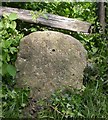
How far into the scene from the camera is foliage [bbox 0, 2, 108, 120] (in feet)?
13.3

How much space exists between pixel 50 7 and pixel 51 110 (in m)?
2.02

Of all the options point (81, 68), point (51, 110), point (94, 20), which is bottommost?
point (51, 110)

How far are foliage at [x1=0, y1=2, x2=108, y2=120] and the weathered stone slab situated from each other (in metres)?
0.13

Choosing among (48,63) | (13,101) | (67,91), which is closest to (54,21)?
(48,63)

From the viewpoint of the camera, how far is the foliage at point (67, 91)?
404cm

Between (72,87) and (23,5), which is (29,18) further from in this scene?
(72,87)

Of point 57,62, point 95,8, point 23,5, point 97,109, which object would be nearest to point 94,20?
point 95,8

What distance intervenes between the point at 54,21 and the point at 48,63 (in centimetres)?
88

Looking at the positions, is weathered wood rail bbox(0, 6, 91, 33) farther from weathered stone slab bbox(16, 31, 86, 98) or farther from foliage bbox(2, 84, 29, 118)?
foliage bbox(2, 84, 29, 118)

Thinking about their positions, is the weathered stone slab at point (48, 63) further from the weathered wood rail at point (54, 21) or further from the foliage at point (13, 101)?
the weathered wood rail at point (54, 21)

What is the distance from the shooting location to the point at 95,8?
19.4 feet

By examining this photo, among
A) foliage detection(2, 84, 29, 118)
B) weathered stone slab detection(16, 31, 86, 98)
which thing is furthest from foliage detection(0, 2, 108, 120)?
weathered stone slab detection(16, 31, 86, 98)

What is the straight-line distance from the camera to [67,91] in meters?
4.43

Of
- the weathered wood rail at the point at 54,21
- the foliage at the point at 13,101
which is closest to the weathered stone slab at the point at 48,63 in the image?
the foliage at the point at 13,101
